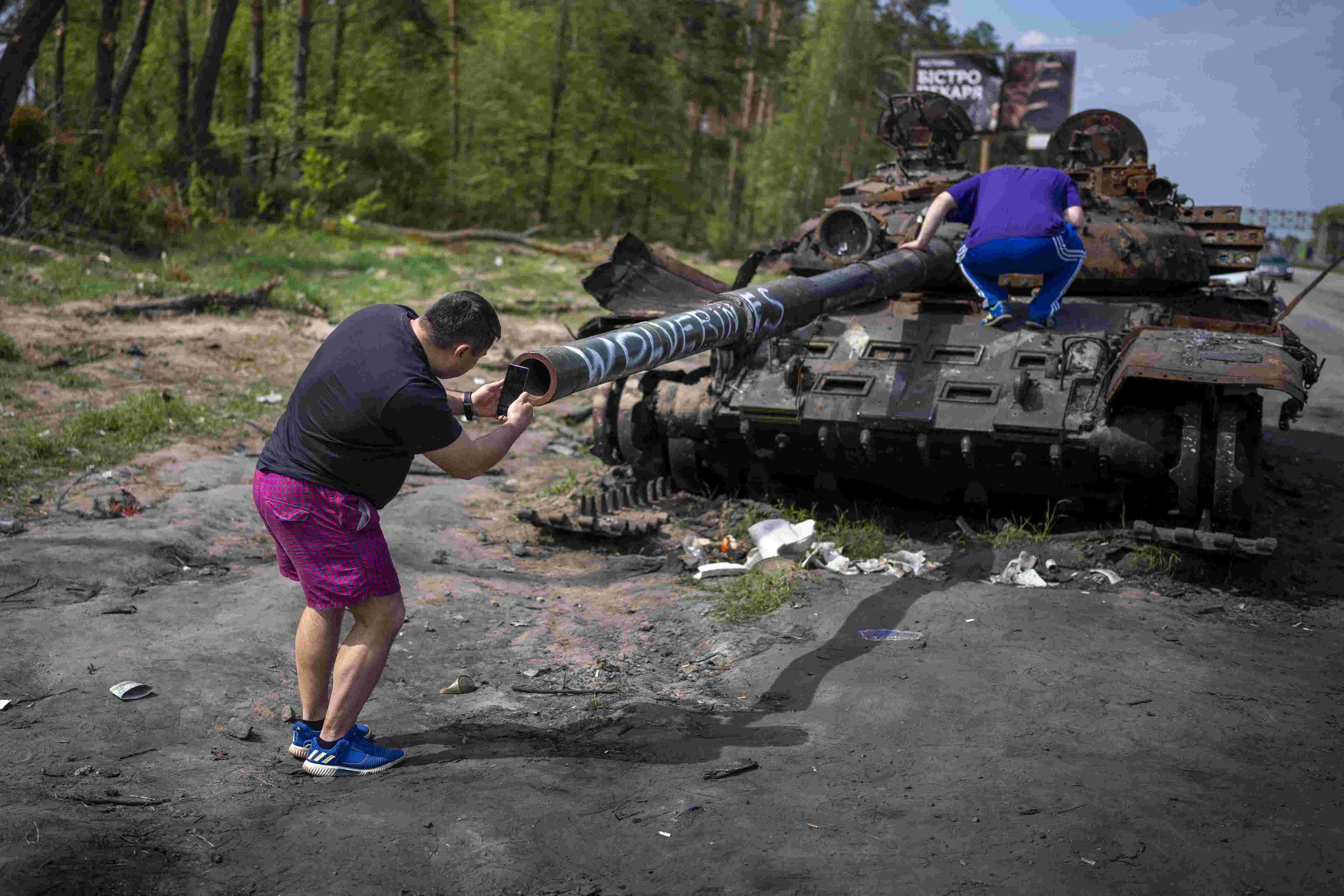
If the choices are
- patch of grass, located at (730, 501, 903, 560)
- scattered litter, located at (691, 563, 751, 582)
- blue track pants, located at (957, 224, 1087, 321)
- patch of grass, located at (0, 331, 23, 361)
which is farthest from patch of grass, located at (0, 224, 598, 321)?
blue track pants, located at (957, 224, 1087, 321)

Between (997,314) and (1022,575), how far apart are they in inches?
65.7

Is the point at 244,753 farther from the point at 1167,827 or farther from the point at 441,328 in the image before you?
the point at 1167,827

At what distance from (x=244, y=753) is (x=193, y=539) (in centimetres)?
296

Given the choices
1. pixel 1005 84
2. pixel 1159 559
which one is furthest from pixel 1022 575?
pixel 1005 84

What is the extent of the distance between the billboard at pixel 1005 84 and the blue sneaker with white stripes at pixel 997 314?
85.7 feet

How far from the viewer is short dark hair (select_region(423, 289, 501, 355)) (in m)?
3.88

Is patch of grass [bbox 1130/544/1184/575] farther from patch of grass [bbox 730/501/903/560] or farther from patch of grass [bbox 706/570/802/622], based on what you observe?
patch of grass [bbox 706/570/802/622]

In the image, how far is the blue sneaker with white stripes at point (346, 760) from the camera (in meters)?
3.97

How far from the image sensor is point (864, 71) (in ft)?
120

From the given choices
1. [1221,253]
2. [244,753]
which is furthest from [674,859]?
[1221,253]

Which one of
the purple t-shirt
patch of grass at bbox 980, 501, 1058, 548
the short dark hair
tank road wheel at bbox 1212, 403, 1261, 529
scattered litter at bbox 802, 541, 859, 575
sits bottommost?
scattered litter at bbox 802, 541, 859, 575

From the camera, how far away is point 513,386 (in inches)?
155

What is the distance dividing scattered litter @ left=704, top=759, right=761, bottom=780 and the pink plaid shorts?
4.26ft

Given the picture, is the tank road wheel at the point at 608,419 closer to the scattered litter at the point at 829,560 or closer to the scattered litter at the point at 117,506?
the scattered litter at the point at 829,560
